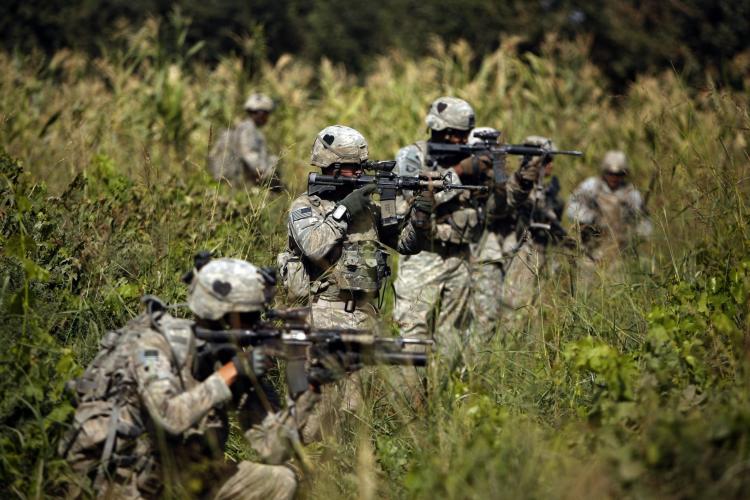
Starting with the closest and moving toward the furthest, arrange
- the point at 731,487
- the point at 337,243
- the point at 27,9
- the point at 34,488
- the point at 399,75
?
1. the point at 731,487
2. the point at 34,488
3. the point at 337,243
4. the point at 399,75
5. the point at 27,9

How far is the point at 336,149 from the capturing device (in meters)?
5.82

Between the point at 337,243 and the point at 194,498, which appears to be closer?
the point at 194,498

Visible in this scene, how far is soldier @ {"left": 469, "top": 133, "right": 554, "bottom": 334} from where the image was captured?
734 centimetres

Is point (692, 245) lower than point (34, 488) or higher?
higher

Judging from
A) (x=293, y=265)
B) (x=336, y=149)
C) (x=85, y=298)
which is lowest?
(x=85, y=298)

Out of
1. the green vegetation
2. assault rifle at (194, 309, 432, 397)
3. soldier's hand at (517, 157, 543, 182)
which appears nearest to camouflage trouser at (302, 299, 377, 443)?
assault rifle at (194, 309, 432, 397)

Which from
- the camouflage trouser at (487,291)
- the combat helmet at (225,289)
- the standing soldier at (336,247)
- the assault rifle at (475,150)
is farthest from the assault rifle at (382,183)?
the combat helmet at (225,289)

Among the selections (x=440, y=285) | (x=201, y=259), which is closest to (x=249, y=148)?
(x=440, y=285)

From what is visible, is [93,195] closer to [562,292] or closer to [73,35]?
[562,292]

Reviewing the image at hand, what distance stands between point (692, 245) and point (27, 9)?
1734 cm

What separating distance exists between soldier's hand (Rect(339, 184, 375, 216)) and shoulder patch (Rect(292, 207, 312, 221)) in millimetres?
189

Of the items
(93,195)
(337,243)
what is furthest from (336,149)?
(93,195)

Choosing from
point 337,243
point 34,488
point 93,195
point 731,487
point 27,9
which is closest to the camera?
point 731,487

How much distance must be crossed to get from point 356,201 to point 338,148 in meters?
0.38
